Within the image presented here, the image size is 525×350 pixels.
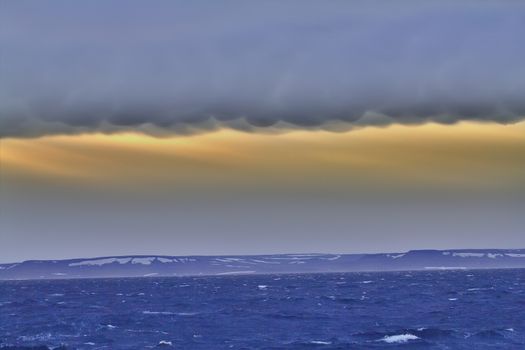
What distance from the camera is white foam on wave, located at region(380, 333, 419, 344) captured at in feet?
262

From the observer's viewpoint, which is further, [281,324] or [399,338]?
[281,324]

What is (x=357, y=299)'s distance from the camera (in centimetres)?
14262

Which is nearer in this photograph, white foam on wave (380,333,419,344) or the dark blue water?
white foam on wave (380,333,419,344)

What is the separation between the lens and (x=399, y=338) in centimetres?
8144

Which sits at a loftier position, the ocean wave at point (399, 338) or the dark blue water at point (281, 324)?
the dark blue water at point (281, 324)

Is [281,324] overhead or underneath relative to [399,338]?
overhead

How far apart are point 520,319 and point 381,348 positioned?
30396 mm

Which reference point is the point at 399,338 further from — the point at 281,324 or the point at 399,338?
the point at 281,324

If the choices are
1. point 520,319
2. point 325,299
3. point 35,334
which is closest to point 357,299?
point 325,299

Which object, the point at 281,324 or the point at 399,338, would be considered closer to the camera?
the point at 399,338

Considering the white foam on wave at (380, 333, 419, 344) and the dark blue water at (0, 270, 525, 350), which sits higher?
the dark blue water at (0, 270, 525, 350)

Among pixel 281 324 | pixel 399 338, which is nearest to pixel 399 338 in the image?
pixel 399 338

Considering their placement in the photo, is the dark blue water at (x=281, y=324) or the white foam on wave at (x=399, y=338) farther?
the dark blue water at (x=281, y=324)

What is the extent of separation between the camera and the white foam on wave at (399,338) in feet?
262
